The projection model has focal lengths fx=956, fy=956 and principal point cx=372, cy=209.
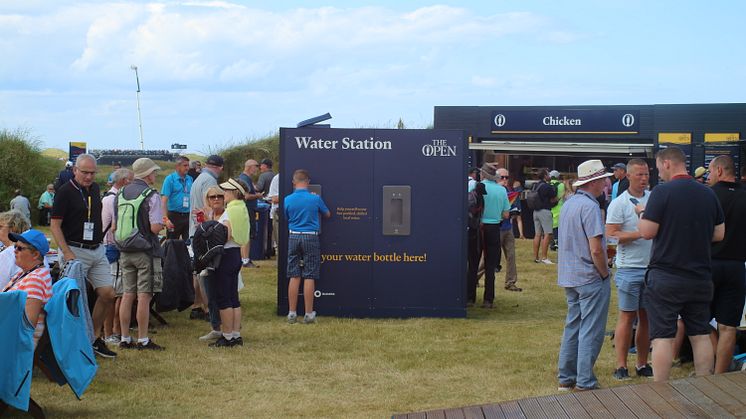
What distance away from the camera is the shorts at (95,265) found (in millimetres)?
8219

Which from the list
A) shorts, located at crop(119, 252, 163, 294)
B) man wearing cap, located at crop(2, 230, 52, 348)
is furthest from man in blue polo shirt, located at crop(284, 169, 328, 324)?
man wearing cap, located at crop(2, 230, 52, 348)

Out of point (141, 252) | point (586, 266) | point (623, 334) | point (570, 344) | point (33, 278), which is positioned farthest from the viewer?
point (141, 252)

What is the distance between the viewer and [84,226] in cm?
822

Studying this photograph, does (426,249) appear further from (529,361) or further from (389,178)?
(529,361)

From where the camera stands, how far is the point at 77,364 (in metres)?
6.61

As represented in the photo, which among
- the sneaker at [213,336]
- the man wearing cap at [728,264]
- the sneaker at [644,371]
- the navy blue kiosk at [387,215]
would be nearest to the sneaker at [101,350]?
the sneaker at [213,336]

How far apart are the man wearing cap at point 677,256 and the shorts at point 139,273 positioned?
4.65 meters

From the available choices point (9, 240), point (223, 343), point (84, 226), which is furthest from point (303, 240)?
point (9, 240)

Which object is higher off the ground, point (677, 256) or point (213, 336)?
point (677, 256)

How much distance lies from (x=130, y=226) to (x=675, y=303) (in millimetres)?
4858

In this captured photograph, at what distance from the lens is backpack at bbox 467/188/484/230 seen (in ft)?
39.0

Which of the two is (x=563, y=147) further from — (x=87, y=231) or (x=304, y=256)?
(x=87, y=231)

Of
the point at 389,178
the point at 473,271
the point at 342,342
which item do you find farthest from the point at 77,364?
the point at 473,271

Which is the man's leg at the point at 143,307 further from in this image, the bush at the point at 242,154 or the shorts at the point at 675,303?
the bush at the point at 242,154
